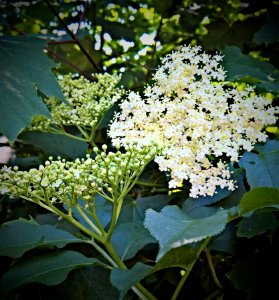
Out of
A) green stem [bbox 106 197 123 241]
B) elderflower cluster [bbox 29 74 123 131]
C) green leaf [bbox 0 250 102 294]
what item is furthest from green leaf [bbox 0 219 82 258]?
elderflower cluster [bbox 29 74 123 131]

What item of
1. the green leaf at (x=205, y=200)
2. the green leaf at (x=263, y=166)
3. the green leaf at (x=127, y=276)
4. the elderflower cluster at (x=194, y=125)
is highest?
the elderflower cluster at (x=194, y=125)

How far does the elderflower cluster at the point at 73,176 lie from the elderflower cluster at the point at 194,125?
0.08 m

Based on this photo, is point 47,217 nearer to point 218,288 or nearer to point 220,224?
point 218,288

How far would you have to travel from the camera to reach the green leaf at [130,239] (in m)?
1.49

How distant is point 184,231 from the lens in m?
1.02

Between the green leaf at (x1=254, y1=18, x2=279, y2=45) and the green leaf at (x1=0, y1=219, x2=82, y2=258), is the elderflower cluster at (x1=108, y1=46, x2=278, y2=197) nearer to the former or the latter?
the green leaf at (x1=0, y1=219, x2=82, y2=258)

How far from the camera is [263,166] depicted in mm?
1466

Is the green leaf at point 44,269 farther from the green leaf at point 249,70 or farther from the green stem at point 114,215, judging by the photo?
the green leaf at point 249,70

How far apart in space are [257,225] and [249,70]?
0.82 m

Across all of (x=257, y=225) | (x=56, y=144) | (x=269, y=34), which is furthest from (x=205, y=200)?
(x=269, y=34)

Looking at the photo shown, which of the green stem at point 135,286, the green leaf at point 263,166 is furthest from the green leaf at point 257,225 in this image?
the green stem at point 135,286

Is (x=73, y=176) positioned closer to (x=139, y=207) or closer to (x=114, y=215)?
(x=114, y=215)

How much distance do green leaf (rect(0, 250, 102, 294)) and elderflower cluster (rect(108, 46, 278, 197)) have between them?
1.56ft

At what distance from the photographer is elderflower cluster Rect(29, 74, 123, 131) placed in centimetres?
183
